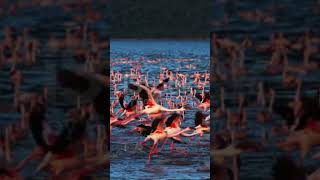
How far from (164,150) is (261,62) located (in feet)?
27.6

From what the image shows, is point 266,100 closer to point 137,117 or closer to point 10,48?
point 10,48

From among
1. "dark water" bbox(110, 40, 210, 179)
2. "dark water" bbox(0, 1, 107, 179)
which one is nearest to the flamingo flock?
"dark water" bbox(110, 40, 210, 179)

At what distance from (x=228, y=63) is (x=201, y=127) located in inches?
303

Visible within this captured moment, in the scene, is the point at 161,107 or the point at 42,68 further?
the point at 161,107

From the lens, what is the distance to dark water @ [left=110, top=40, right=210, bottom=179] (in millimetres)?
10945

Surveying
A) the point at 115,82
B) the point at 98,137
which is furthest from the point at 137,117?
the point at 98,137

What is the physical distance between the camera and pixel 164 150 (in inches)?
468

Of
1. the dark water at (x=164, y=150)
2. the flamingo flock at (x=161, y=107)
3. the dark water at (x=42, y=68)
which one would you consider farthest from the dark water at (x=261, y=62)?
the dark water at (x=164, y=150)

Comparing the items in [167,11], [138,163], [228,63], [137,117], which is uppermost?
[167,11]

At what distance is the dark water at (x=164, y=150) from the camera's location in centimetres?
1095

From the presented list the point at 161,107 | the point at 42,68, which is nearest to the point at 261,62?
the point at 42,68

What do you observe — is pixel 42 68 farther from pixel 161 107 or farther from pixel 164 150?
pixel 164 150

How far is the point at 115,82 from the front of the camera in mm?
13586

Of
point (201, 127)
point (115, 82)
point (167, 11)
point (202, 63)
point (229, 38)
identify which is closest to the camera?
point (229, 38)
